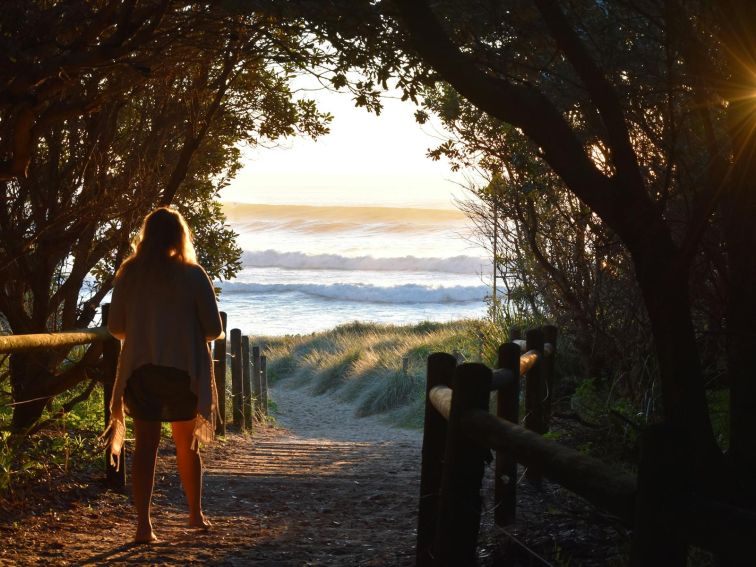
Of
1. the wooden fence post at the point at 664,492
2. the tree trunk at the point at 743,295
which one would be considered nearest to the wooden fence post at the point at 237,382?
the tree trunk at the point at 743,295

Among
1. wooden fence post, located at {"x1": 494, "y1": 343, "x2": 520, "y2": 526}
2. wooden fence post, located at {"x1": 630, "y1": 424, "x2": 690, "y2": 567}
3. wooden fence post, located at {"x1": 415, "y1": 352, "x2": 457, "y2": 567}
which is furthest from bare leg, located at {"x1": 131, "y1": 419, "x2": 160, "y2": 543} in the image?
wooden fence post, located at {"x1": 630, "y1": 424, "x2": 690, "y2": 567}

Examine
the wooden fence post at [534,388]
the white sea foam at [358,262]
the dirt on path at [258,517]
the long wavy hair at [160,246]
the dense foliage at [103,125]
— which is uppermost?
the white sea foam at [358,262]

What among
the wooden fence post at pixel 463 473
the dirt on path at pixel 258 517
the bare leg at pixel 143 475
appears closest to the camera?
the wooden fence post at pixel 463 473

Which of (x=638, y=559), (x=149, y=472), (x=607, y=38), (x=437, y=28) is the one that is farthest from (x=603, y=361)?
(x=638, y=559)

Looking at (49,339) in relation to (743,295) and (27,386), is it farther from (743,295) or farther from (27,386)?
(743,295)

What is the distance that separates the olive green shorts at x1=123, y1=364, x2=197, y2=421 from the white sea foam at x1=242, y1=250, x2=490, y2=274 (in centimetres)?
4756

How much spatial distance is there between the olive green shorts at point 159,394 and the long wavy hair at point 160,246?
0.56 m

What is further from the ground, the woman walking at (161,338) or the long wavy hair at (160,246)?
the long wavy hair at (160,246)

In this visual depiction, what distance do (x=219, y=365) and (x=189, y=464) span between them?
6.17m

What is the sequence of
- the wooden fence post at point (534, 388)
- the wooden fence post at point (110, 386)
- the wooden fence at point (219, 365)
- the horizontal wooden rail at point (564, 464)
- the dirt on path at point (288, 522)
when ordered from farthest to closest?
the wooden fence post at point (534, 388) → the wooden fence post at point (110, 386) → the wooden fence at point (219, 365) → the dirt on path at point (288, 522) → the horizontal wooden rail at point (564, 464)

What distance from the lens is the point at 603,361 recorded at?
1016 centimetres

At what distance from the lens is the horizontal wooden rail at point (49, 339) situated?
528 centimetres

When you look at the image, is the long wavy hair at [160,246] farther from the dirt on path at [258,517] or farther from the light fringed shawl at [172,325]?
the dirt on path at [258,517]

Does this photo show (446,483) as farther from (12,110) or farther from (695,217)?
(12,110)
